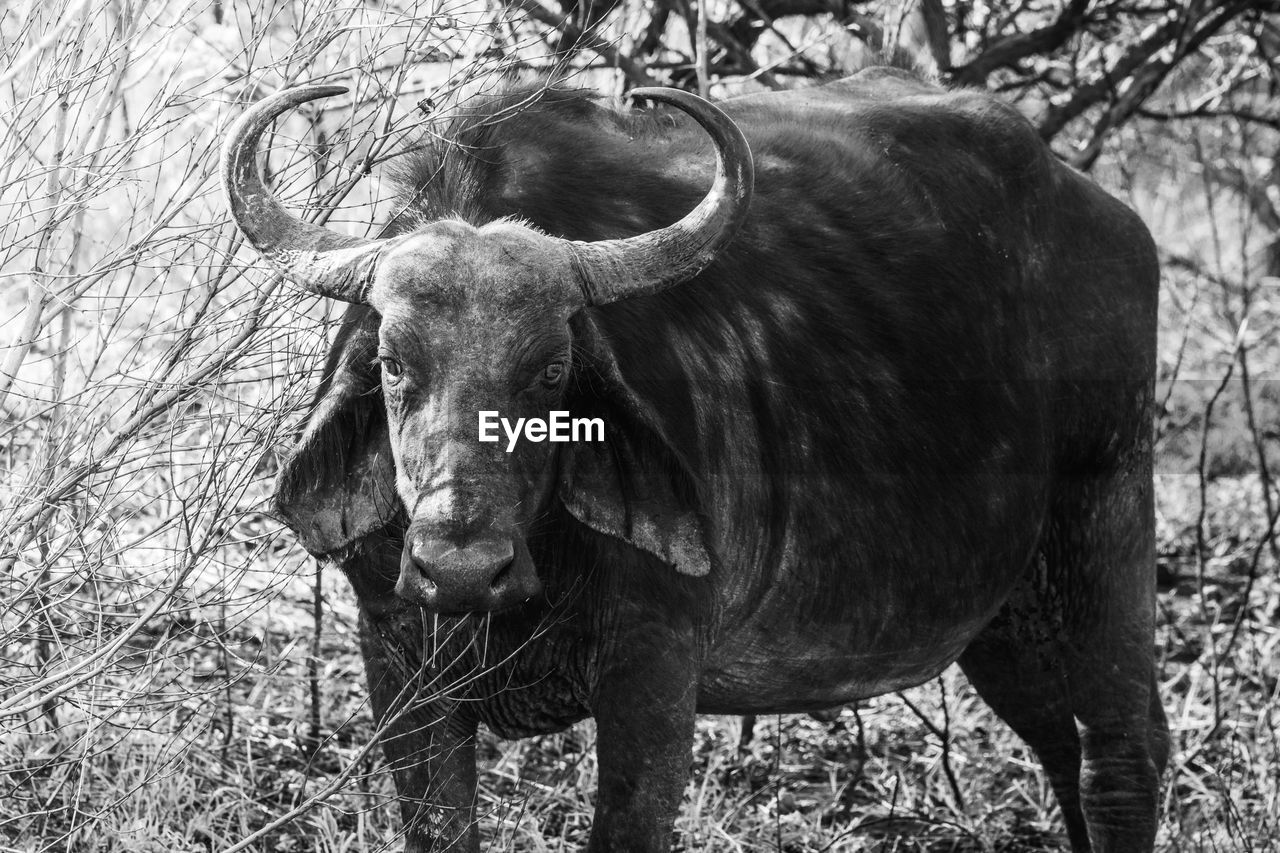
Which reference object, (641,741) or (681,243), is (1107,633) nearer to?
(641,741)

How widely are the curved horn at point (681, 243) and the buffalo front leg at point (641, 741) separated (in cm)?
76

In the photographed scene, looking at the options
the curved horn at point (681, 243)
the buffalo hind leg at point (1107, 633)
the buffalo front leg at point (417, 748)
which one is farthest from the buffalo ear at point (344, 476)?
the buffalo hind leg at point (1107, 633)

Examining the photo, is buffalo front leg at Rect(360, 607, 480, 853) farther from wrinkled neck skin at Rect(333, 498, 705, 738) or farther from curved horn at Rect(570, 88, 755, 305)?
curved horn at Rect(570, 88, 755, 305)

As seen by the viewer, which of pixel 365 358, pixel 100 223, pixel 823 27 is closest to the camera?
pixel 365 358

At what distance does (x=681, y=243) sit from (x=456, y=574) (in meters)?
0.80

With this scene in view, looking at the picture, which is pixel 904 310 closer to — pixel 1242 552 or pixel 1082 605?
pixel 1082 605

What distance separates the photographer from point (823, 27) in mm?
6664

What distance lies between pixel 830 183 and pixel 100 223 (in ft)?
10.7

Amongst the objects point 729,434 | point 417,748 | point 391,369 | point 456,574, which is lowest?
point 417,748

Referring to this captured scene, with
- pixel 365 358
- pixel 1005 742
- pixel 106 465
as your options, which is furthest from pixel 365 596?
pixel 1005 742

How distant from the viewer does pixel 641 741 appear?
3.29m

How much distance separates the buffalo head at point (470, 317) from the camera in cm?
278

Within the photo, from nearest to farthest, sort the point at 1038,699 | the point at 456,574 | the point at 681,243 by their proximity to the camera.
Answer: the point at 456,574, the point at 681,243, the point at 1038,699

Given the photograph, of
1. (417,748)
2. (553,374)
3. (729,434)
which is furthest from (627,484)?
(417,748)
